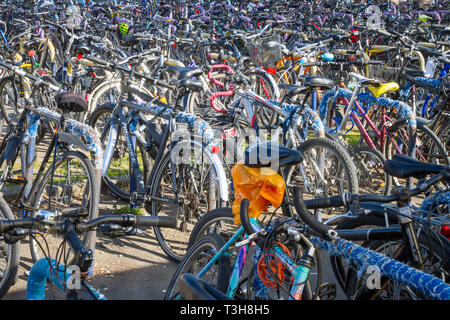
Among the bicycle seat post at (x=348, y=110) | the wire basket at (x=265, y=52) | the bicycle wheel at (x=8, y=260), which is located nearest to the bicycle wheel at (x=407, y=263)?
the bicycle wheel at (x=8, y=260)

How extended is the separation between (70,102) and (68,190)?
2.79ft

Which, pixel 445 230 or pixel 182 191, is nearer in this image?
pixel 445 230

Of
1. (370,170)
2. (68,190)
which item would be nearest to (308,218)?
(68,190)

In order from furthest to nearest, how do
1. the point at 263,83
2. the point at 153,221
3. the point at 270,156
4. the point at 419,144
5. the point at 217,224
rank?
the point at 263,83
the point at 419,144
the point at 217,224
the point at 270,156
the point at 153,221

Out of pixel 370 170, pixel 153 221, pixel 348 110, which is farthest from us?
pixel 370 170

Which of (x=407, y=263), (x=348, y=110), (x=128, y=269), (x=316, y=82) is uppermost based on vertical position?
(x=316, y=82)

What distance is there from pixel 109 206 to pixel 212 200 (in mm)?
1511

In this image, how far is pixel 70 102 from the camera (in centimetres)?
356

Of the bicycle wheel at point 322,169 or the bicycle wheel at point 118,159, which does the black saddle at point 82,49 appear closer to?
the bicycle wheel at point 118,159

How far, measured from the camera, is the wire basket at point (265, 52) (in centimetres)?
669

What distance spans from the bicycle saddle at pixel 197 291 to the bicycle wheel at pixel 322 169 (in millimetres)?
2797

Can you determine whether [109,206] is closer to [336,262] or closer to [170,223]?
[336,262]

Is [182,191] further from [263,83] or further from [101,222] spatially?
[263,83]

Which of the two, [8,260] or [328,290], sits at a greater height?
[328,290]
